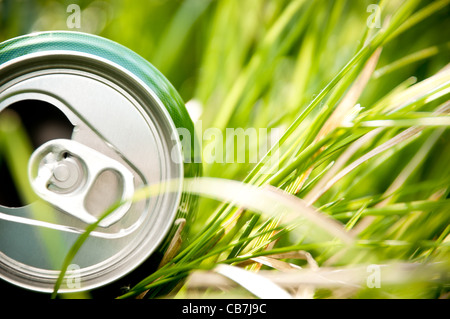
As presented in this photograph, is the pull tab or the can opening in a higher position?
the can opening

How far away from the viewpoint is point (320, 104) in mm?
528

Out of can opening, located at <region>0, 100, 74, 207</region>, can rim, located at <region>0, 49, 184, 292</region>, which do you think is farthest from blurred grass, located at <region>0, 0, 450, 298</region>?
can opening, located at <region>0, 100, 74, 207</region>

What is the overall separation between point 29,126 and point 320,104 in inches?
14.4

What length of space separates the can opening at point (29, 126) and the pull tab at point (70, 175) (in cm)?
2

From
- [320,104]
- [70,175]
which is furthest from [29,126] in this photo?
[320,104]

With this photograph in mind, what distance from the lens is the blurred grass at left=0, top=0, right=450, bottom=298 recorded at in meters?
0.43

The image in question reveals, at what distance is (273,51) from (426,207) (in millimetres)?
405

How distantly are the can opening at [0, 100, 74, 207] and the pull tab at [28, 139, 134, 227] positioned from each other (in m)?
0.02

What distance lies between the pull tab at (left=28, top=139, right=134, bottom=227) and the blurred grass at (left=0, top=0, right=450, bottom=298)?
9cm

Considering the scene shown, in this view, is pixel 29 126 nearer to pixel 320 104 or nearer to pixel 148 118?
pixel 148 118

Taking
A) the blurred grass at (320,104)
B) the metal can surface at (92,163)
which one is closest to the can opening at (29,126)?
the metal can surface at (92,163)

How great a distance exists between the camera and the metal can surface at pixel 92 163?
402 millimetres

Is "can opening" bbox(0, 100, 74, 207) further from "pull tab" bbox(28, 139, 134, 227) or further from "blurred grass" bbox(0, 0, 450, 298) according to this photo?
"blurred grass" bbox(0, 0, 450, 298)

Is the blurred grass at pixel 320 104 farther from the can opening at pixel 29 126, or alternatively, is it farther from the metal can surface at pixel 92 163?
the can opening at pixel 29 126
